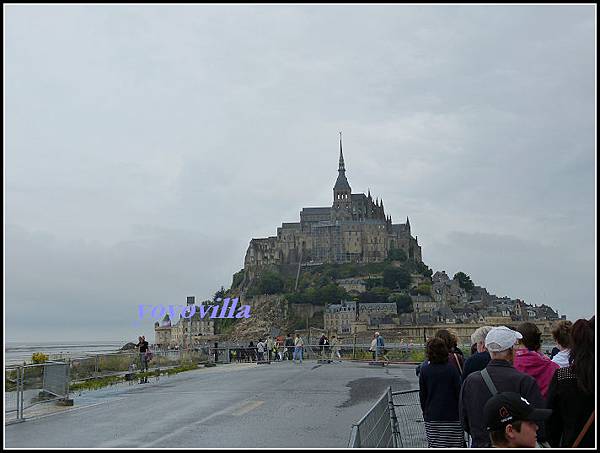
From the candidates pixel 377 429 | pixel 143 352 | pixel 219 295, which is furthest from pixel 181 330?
pixel 377 429

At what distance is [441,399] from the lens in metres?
7.47

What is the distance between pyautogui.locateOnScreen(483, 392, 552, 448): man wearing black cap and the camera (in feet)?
14.0

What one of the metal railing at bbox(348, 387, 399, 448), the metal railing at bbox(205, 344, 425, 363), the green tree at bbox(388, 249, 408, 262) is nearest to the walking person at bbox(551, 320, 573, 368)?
the metal railing at bbox(348, 387, 399, 448)

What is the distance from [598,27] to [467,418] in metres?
3.30

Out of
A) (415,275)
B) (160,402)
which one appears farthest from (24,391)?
(415,275)

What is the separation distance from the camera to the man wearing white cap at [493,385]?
556cm

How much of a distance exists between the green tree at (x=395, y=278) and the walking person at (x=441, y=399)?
5928 inches

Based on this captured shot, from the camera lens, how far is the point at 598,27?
5.75 meters

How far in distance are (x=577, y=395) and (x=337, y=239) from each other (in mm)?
161021

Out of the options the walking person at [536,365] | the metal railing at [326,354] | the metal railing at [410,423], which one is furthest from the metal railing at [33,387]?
the metal railing at [326,354]

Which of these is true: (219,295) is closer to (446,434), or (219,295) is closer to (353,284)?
(353,284)

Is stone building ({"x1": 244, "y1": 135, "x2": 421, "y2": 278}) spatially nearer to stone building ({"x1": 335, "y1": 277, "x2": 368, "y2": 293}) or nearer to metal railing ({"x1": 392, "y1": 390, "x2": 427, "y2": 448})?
stone building ({"x1": 335, "y1": 277, "x2": 368, "y2": 293})

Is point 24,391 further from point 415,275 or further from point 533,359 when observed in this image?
point 415,275

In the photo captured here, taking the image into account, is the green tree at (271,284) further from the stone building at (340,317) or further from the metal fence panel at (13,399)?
the metal fence panel at (13,399)
